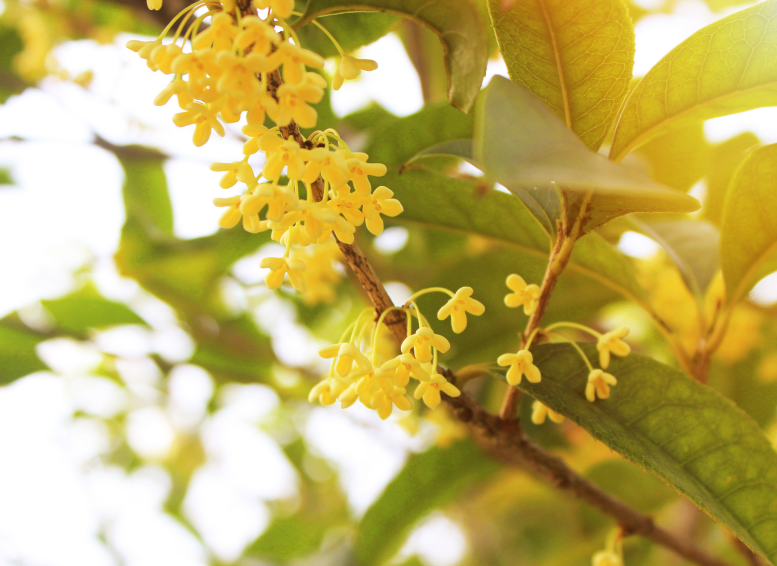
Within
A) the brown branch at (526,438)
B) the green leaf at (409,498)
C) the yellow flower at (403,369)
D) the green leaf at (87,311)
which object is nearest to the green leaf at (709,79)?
the brown branch at (526,438)

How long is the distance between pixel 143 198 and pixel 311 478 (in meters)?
1.68

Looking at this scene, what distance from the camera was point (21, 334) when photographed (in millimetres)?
1782

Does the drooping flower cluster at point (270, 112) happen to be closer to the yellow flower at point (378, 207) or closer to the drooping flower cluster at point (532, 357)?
the yellow flower at point (378, 207)

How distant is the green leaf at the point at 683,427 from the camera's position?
0.64m

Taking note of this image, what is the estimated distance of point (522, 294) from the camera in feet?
2.33

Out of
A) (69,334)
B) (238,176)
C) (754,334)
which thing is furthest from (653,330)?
(69,334)

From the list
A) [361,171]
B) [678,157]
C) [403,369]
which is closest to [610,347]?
[403,369]

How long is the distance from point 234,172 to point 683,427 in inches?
24.0

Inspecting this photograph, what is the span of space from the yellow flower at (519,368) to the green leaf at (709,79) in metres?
0.28

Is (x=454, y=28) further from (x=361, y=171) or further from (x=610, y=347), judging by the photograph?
(x=610, y=347)

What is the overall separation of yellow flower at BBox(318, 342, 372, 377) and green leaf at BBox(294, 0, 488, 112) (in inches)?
10.9

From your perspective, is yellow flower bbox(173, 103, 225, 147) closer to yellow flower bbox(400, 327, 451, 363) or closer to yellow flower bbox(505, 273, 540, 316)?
yellow flower bbox(400, 327, 451, 363)

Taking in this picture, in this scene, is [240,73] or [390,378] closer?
[240,73]

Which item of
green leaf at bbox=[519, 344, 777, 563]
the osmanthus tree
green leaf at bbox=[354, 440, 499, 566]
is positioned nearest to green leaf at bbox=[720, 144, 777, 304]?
the osmanthus tree
